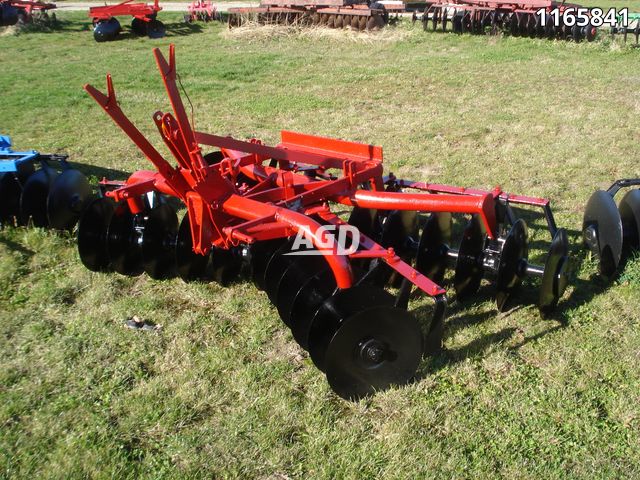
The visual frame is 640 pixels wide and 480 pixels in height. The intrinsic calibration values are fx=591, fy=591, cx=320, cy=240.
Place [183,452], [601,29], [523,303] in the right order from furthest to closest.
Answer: [601,29] → [523,303] → [183,452]

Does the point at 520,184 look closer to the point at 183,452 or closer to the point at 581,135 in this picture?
the point at 581,135

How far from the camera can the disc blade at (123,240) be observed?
3742mm

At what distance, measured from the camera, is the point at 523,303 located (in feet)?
11.8

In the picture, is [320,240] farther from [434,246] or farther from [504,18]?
[504,18]

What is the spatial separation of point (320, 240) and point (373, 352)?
58 centimetres

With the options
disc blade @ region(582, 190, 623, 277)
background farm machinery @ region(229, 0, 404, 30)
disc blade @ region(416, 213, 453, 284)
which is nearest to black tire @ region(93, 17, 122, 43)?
background farm machinery @ region(229, 0, 404, 30)

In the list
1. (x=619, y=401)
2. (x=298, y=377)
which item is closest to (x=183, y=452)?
(x=298, y=377)

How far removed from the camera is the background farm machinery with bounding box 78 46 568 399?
109 inches

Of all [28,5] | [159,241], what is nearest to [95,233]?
[159,241]

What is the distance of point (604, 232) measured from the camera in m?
3.81

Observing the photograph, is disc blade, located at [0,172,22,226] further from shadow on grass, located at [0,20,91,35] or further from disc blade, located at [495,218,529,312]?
shadow on grass, located at [0,20,91,35]

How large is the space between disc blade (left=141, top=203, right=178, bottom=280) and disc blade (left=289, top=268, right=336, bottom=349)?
1138 millimetres

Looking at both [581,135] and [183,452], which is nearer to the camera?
[183,452]

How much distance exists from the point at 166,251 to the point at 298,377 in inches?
54.0
